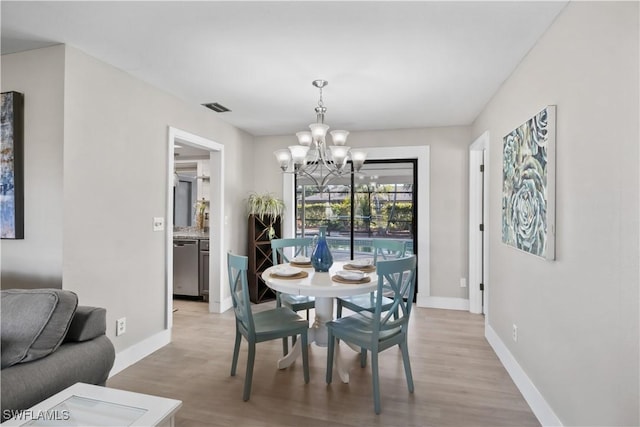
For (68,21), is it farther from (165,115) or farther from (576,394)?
(576,394)

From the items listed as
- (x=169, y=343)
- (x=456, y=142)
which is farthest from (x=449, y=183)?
(x=169, y=343)

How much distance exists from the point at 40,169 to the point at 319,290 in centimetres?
203

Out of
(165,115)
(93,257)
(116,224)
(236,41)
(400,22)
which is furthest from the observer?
(165,115)

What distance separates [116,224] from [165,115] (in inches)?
44.3

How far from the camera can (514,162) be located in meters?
2.47

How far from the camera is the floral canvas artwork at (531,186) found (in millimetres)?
1881

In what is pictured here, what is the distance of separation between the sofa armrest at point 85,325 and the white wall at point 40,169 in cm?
59

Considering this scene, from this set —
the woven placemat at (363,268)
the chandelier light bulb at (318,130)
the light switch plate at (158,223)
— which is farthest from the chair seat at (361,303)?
the light switch plate at (158,223)

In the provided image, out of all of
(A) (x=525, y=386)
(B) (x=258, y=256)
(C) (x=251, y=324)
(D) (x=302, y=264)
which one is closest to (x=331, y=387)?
(C) (x=251, y=324)

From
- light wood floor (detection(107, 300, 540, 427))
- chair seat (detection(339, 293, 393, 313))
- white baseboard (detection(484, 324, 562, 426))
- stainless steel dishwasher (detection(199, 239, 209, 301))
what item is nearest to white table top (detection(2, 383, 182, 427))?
light wood floor (detection(107, 300, 540, 427))

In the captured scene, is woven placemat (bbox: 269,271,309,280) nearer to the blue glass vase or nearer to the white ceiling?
the blue glass vase

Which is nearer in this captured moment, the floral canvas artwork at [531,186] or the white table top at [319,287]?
the floral canvas artwork at [531,186]

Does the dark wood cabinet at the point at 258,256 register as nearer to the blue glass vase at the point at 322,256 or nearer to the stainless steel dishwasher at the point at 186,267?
the stainless steel dishwasher at the point at 186,267

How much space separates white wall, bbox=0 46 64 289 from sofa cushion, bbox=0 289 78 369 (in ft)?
2.12
